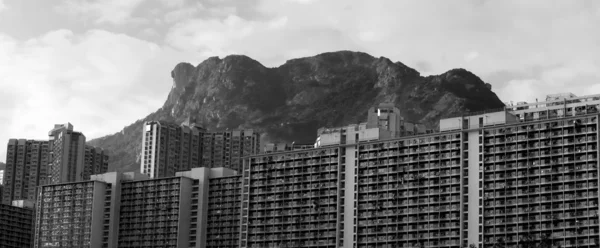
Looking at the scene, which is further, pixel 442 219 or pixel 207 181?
pixel 207 181

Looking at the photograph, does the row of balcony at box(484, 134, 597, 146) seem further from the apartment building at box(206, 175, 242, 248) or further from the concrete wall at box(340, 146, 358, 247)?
the apartment building at box(206, 175, 242, 248)

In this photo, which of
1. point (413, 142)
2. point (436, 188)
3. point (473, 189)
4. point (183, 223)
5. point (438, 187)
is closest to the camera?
point (473, 189)

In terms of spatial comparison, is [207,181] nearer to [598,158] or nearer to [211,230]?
[211,230]

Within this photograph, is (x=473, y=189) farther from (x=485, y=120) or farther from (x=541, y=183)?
(x=485, y=120)

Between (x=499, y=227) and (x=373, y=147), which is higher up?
(x=373, y=147)

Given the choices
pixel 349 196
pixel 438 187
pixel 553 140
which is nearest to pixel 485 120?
pixel 553 140

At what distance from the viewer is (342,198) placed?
174625 mm

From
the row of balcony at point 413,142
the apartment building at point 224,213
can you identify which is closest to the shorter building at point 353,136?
the row of balcony at point 413,142

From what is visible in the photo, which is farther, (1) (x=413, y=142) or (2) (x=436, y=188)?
(1) (x=413, y=142)

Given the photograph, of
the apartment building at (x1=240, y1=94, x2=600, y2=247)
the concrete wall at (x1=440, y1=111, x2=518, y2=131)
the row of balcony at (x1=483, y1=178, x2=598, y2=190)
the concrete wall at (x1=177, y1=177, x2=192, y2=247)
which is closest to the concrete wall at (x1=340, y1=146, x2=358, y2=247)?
the apartment building at (x1=240, y1=94, x2=600, y2=247)

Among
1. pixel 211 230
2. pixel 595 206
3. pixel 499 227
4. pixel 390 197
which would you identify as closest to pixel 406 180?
pixel 390 197

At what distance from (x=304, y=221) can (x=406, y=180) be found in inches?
723

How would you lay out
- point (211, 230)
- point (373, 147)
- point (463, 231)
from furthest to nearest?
point (211, 230), point (373, 147), point (463, 231)

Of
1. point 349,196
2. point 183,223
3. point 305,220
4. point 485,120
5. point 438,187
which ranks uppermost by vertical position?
point 485,120
